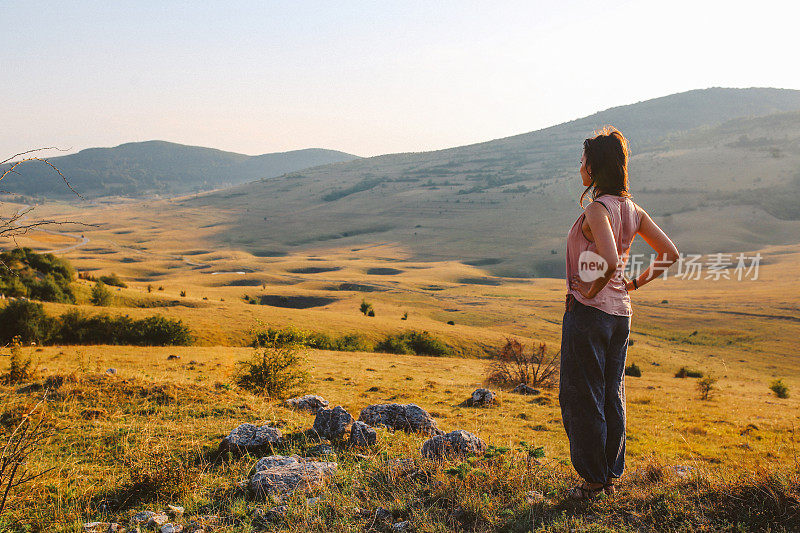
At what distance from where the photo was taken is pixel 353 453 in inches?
222

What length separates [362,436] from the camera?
19.5 feet

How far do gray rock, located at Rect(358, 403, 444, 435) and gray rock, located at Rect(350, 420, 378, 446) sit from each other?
3.09 feet

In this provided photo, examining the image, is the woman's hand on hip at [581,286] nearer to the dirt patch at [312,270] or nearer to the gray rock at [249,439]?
the gray rock at [249,439]

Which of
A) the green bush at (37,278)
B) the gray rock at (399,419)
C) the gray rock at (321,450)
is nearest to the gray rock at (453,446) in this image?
the gray rock at (321,450)

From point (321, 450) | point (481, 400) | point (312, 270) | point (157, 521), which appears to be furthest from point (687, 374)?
point (312, 270)

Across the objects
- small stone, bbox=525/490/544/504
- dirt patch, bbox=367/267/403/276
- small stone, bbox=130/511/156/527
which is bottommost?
dirt patch, bbox=367/267/403/276

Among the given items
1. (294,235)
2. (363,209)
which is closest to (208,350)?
(294,235)

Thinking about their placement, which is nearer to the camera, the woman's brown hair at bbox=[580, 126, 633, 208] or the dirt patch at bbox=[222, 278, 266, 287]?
the woman's brown hair at bbox=[580, 126, 633, 208]

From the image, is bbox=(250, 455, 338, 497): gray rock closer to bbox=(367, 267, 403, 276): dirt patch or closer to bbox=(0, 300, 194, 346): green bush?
bbox=(0, 300, 194, 346): green bush

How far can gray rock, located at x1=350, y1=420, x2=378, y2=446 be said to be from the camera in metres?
5.89

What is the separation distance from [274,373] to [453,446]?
7.74 meters

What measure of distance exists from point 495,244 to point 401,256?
73.0 feet

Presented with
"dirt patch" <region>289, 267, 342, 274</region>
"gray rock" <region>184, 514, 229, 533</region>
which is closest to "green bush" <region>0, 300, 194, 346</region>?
"gray rock" <region>184, 514, 229, 533</region>

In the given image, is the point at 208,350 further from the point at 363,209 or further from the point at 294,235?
the point at 363,209
